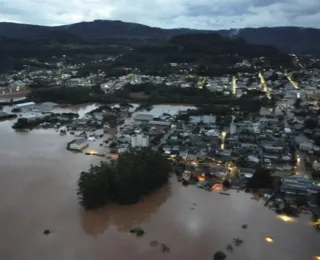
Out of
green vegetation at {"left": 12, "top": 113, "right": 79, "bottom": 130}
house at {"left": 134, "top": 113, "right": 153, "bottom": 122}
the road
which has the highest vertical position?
the road

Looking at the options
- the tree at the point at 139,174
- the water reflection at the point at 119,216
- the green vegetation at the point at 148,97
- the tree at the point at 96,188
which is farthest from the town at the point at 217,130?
the tree at the point at 96,188

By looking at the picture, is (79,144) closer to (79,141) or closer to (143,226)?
(79,141)

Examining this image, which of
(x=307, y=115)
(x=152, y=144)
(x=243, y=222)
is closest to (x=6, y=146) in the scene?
(x=152, y=144)

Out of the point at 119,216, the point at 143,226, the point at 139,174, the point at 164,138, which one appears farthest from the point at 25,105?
the point at 143,226

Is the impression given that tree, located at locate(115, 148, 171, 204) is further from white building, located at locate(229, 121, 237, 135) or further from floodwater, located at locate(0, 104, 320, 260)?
white building, located at locate(229, 121, 237, 135)

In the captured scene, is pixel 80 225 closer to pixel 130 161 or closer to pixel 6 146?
pixel 130 161

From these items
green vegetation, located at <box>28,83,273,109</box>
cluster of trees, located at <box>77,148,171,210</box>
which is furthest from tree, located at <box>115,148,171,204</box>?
green vegetation, located at <box>28,83,273,109</box>
